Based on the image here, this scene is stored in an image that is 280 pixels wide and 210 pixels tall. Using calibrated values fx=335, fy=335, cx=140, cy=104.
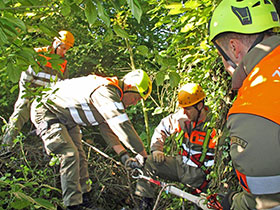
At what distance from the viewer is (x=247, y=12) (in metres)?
1.51

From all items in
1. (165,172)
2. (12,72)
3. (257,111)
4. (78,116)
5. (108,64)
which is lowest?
(165,172)

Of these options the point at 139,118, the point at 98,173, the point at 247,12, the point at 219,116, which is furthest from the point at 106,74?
the point at 247,12

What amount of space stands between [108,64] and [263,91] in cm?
618

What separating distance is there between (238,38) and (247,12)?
0.43ft

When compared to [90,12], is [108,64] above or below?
below

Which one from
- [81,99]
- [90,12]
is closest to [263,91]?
[90,12]

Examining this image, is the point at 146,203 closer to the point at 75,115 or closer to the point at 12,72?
the point at 75,115

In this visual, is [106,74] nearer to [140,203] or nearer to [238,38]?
[140,203]

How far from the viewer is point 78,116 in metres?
4.11

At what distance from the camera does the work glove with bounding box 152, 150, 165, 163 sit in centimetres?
466

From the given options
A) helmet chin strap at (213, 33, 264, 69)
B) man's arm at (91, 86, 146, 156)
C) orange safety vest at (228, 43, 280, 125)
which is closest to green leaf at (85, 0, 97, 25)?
helmet chin strap at (213, 33, 264, 69)

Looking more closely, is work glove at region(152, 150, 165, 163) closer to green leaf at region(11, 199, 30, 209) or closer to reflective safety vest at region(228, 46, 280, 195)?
green leaf at region(11, 199, 30, 209)

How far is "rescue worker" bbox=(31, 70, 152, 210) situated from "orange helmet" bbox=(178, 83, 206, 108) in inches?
20.4

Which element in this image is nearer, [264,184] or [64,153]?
[264,184]
